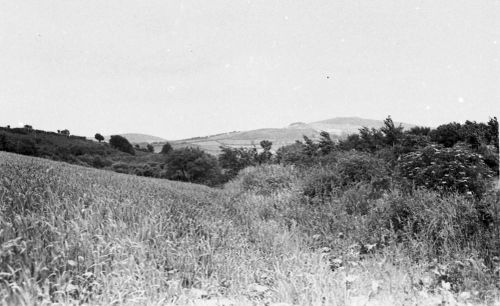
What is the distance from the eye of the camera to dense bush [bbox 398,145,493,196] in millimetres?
7324

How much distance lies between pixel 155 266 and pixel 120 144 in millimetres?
17070

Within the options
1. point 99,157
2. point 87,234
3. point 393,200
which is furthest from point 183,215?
point 99,157

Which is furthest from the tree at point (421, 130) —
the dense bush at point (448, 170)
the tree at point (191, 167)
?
the tree at point (191, 167)

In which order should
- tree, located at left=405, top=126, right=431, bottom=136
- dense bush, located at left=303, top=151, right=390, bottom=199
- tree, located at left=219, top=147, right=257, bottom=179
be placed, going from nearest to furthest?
dense bush, located at left=303, top=151, right=390, bottom=199 → tree, located at left=405, top=126, right=431, bottom=136 → tree, located at left=219, top=147, right=257, bottom=179

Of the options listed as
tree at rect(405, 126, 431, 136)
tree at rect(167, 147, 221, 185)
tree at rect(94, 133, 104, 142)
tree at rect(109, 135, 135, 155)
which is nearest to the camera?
tree at rect(405, 126, 431, 136)

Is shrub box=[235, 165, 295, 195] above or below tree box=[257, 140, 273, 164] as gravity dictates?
below

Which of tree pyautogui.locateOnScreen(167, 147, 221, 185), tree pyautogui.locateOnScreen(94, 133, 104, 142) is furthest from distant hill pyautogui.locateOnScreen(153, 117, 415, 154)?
tree pyautogui.locateOnScreen(94, 133, 104, 142)

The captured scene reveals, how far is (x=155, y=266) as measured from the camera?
12.9 ft

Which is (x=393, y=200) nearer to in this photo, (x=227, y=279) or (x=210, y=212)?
(x=210, y=212)

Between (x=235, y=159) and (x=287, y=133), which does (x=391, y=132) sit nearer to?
(x=235, y=159)

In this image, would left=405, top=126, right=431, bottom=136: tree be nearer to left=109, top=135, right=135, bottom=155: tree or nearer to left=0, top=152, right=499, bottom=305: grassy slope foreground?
left=0, top=152, right=499, bottom=305: grassy slope foreground

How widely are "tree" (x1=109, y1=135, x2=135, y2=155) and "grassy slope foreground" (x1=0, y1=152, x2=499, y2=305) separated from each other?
44.5 ft

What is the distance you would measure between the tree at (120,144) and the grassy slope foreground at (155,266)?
1356 centimetres

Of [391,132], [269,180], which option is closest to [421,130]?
[391,132]
